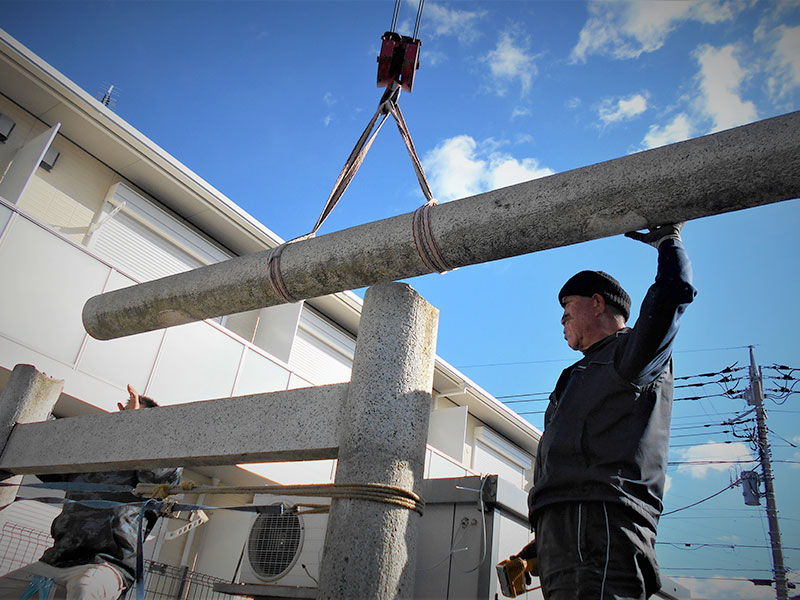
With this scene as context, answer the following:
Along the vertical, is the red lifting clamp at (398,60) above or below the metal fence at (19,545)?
above

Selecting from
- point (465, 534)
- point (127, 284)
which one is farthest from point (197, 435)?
point (127, 284)

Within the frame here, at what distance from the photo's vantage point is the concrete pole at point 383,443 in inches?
88.8

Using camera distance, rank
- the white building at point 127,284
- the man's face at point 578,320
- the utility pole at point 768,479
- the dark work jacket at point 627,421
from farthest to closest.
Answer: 1. the utility pole at point 768,479
2. the white building at point 127,284
3. the man's face at point 578,320
4. the dark work jacket at point 627,421

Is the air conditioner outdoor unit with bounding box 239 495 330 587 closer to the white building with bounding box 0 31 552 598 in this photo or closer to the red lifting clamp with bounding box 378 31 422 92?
the white building with bounding box 0 31 552 598

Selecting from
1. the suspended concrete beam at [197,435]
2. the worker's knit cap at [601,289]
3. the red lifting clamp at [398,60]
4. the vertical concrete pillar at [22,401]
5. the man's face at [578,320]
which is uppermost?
the red lifting clamp at [398,60]

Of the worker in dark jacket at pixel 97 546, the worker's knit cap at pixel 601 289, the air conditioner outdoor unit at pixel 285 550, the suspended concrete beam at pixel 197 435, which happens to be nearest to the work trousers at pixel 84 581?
the worker in dark jacket at pixel 97 546

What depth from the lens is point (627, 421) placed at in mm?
2326

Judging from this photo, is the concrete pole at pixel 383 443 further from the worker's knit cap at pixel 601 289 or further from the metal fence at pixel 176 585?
the metal fence at pixel 176 585

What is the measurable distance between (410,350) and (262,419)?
810mm

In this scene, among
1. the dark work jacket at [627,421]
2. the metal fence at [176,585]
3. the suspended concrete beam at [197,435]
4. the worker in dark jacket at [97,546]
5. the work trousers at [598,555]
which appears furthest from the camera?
the metal fence at [176,585]

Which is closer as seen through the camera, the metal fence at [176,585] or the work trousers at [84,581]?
the work trousers at [84,581]

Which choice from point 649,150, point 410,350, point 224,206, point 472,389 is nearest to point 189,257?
point 224,206

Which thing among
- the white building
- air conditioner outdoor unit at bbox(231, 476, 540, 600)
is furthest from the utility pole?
air conditioner outdoor unit at bbox(231, 476, 540, 600)

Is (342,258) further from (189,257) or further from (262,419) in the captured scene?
(189,257)
